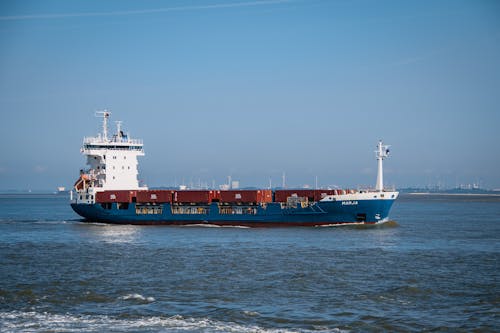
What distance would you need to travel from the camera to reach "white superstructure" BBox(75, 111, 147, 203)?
65.4m

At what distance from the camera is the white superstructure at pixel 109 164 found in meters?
65.4

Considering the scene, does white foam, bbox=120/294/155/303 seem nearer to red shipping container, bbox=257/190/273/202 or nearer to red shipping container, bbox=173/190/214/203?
red shipping container, bbox=257/190/273/202

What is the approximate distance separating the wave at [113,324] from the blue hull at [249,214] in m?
35.6

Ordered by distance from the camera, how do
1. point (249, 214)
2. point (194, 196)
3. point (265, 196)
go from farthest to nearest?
point (194, 196), point (249, 214), point (265, 196)

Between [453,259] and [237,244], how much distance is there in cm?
1609

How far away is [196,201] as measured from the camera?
6066 cm

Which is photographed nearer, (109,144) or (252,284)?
(252,284)

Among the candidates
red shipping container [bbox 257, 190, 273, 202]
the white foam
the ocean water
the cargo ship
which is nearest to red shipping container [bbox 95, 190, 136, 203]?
the cargo ship

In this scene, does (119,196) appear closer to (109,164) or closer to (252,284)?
(109,164)

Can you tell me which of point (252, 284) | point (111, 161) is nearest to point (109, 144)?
point (111, 161)

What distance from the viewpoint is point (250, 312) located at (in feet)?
74.1

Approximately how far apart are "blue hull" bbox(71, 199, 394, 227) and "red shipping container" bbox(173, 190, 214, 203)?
82 cm

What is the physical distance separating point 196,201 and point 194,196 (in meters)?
0.59

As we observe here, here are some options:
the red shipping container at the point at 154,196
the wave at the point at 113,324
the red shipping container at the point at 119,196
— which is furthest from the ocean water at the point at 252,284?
the red shipping container at the point at 119,196
